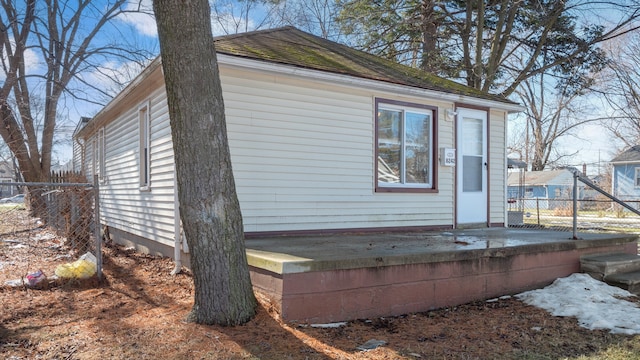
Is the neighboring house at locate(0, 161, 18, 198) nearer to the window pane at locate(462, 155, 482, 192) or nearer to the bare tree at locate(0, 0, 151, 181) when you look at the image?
the bare tree at locate(0, 0, 151, 181)

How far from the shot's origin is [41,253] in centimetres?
747

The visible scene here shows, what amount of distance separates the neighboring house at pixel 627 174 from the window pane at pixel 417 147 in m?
25.2

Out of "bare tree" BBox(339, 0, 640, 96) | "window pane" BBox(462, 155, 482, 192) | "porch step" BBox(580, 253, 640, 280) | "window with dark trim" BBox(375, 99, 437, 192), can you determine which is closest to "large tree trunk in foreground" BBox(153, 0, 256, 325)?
"window with dark trim" BBox(375, 99, 437, 192)

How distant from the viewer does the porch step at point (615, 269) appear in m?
5.34

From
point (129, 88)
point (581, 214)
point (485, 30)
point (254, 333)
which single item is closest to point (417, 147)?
point (129, 88)

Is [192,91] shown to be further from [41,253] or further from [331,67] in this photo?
[41,253]

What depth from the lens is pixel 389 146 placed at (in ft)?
23.1

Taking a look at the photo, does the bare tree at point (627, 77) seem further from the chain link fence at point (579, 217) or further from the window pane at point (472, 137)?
the window pane at point (472, 137)

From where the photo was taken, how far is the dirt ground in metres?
3.19

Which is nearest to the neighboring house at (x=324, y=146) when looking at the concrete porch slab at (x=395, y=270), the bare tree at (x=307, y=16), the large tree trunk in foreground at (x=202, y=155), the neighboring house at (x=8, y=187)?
the concrete porch slab at (x=395, y=270)

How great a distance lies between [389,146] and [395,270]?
319 cm

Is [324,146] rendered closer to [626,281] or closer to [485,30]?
[626,281]

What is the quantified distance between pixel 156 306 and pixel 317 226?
2622mm

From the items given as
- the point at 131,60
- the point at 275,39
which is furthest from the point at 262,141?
the point at 131,60
